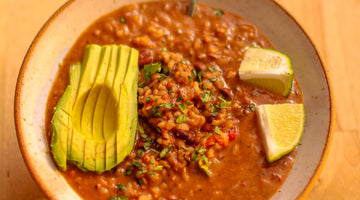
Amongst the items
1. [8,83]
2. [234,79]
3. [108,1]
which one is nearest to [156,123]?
[234,79]

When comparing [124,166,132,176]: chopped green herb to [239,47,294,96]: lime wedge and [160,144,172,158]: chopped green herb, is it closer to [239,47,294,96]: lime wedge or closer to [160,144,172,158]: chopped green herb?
[160,144,172,158]: chopped green herb

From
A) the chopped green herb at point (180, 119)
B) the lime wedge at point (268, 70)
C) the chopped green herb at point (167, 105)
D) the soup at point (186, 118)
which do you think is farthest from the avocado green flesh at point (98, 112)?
the lime wedge at point (268, 70)

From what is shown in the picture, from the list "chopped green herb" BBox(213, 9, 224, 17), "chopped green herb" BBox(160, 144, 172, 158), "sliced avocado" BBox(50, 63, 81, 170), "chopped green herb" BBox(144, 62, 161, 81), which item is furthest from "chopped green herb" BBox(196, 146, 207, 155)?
"chopped green herb" BBox(213, 9, 224, 17)

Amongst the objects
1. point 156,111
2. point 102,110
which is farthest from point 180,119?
point 102,110

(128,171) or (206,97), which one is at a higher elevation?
(206,97)

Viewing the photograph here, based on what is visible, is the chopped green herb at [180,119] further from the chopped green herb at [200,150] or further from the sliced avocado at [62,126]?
the sliced avocado at [62,126]

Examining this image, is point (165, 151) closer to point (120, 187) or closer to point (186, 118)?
point (186, 118)

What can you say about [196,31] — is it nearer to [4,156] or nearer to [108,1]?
[108,1]
